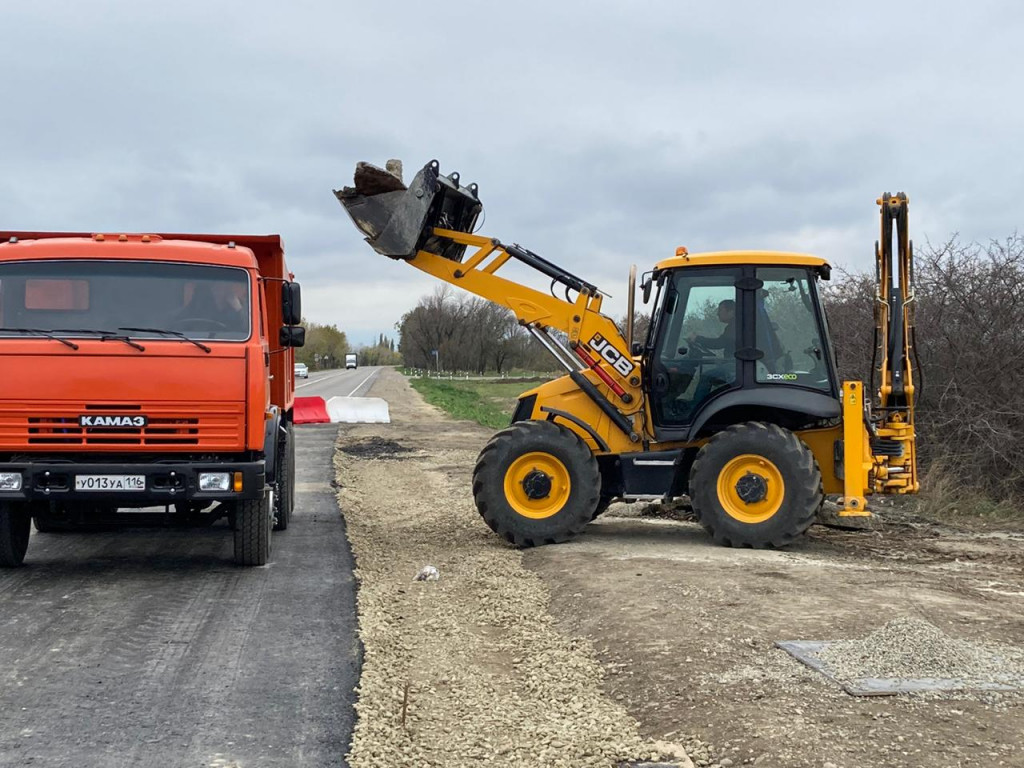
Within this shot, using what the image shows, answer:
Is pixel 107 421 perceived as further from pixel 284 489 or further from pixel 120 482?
pixel 284 489

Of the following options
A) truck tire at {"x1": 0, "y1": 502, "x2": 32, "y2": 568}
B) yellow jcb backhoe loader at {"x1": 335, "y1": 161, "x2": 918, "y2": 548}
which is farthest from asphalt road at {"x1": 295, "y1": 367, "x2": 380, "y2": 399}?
truck tire at {"x1": 0, "y1": 502, "x2": 32, "y2": 568}

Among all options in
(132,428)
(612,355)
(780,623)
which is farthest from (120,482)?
(780,623)

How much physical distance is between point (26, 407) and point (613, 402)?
509cm

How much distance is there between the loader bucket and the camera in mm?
9766

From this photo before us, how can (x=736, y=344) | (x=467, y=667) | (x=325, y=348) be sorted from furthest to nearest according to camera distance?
1. (x=325, y=348)
2. (x=736, y=344)
3. (x=467, y=667)

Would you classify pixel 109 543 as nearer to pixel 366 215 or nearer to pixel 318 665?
pixel 366 215

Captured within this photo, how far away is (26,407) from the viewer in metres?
7.65

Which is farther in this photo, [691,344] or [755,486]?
[691,344]

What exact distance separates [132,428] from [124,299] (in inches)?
45.5

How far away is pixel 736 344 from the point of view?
31.3 ft

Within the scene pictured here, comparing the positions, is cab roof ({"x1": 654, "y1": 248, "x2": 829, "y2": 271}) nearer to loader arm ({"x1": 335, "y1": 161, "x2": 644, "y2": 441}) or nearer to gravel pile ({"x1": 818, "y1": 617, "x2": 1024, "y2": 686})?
loader arm ({"x1": 335, "y1": 161, "x2": 644, "y2": 441})

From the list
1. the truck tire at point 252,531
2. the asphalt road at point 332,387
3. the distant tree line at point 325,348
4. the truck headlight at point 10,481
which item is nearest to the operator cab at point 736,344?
the truck tire at point 252,531

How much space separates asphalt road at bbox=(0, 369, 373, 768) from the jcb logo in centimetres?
304

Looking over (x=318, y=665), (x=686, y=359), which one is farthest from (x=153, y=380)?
(x=686, y=359)
